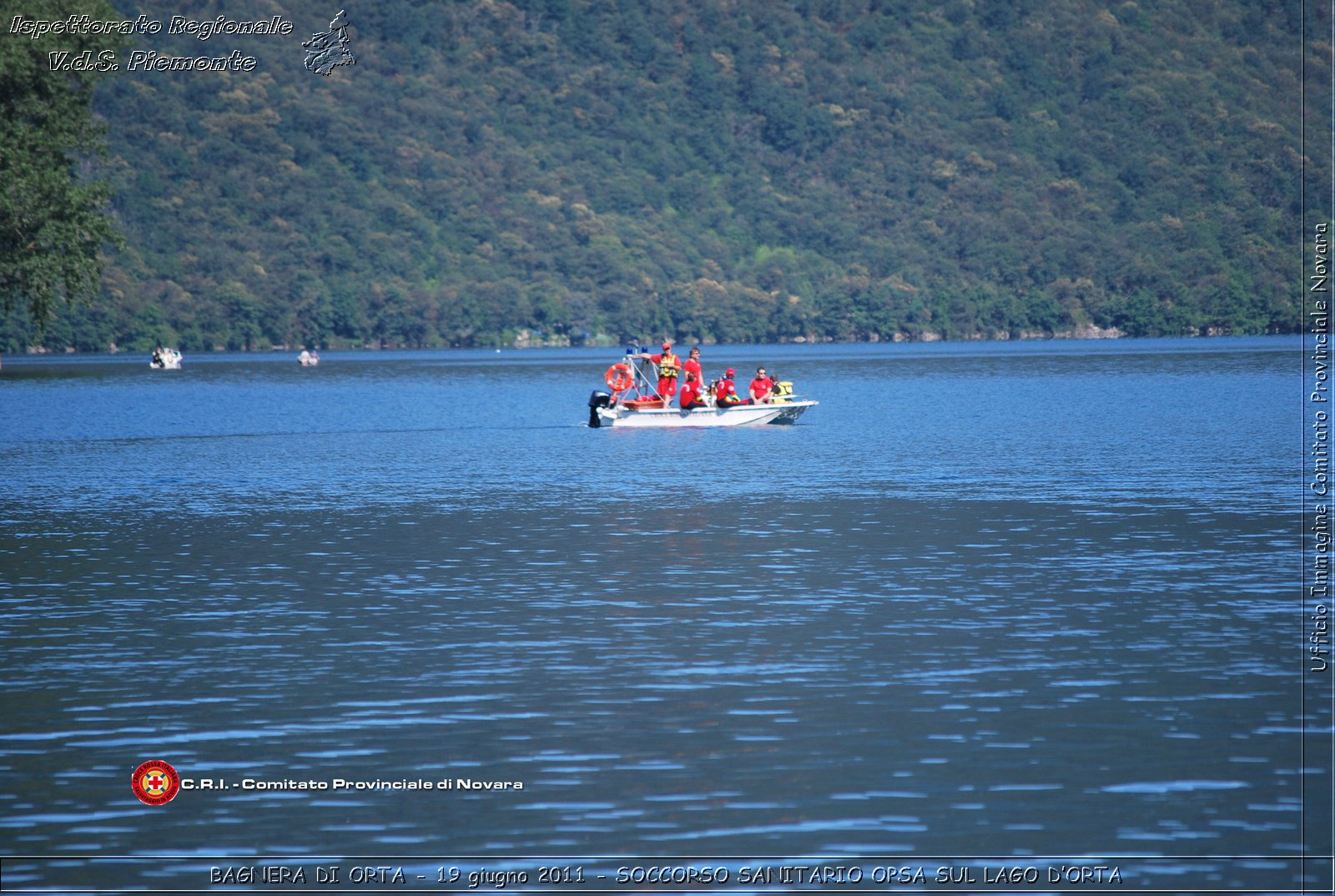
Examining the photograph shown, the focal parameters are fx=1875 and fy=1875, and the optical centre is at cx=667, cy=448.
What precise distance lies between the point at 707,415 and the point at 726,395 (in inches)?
37.7

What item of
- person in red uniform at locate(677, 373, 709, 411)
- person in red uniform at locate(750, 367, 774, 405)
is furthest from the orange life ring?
person in red uniform at locate(750, 367, 774, 405)

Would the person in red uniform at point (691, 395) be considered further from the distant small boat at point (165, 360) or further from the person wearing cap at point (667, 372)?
the distant small boat at point (165, 360)

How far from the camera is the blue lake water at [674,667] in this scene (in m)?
14.0

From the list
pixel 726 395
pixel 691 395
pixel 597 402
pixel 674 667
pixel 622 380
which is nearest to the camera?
pixel 674 667

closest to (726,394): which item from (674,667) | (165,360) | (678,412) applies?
(678,412)

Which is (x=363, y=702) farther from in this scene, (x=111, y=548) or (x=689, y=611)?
(x=111, y=548)

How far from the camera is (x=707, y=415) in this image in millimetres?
64750

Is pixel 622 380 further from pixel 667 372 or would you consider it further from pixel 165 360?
pixel 165 360

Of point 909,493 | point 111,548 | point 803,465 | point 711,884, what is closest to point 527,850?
point 711,884

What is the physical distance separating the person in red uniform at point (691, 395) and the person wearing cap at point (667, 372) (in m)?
0.47

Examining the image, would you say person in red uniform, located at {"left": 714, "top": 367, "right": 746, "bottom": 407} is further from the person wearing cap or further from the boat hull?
the person wearing cap

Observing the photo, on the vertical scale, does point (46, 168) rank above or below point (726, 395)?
above

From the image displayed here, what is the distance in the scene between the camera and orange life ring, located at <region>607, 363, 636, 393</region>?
67750mm

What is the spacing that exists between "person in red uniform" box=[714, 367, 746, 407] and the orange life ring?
Answer: 3688 mm
